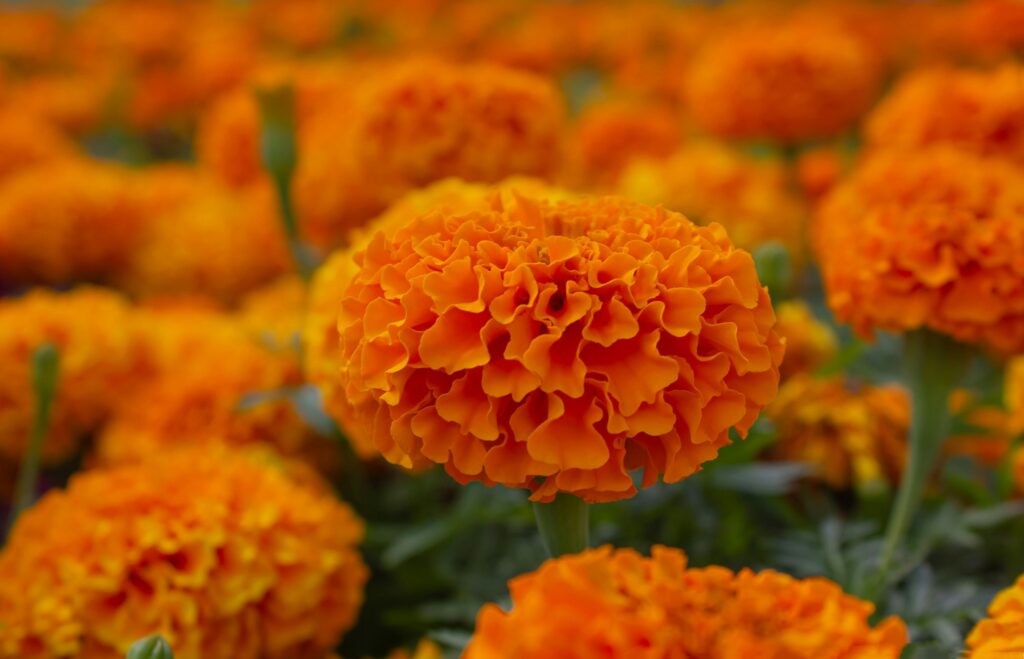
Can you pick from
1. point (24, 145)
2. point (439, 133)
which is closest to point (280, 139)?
point (439, 133)

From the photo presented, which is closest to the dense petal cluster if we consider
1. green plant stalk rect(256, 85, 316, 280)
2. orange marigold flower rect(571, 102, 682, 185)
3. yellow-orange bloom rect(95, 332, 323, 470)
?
yellow-orange bloom rect(95, 332, 323, 470)

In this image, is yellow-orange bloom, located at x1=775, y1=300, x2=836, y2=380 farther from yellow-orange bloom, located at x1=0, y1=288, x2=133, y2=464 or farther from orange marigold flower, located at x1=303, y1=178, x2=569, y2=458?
yellow-orange bloom, located at x1=0, y1=288, x2=133, y2=464

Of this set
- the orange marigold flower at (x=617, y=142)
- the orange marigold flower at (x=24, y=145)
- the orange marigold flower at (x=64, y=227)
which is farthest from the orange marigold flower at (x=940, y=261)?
the orange marigold flower at (x=24, y=145)

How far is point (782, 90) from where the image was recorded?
1.43 m

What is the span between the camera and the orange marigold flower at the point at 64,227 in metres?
1.60

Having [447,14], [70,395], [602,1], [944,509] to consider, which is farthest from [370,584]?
[602,1]

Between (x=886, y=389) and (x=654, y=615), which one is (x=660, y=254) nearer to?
(x=654, y=615)

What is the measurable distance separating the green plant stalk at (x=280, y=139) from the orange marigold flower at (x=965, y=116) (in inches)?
26.2

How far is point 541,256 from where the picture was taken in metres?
0.59

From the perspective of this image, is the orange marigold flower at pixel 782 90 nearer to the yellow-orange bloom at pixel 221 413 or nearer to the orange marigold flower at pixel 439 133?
the orange marigold flower at pixel 439 133

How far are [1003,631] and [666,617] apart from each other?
0.19 meters

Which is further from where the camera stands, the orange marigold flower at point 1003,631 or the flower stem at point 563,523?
the flower stem at point 563,523

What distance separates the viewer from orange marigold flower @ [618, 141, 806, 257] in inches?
55.7

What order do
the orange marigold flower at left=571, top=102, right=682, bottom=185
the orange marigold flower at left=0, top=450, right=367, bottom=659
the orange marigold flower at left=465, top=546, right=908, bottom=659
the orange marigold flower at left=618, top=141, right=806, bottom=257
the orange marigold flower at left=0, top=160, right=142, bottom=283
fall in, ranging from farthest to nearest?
1. the orange marigold flower at left=571, top=102, right=682, bottom=185
2. the orange marigold flower at left=0, top=160, right=142, bottom=283
3. the orange marigold flower at left=618, top=141, right=806, bottom=257
4. the orange marigold flower at left=0, top=450, right=367, bottom=659
5. the orange marigold flower at left=465, top=546, right=908, bottom=659
